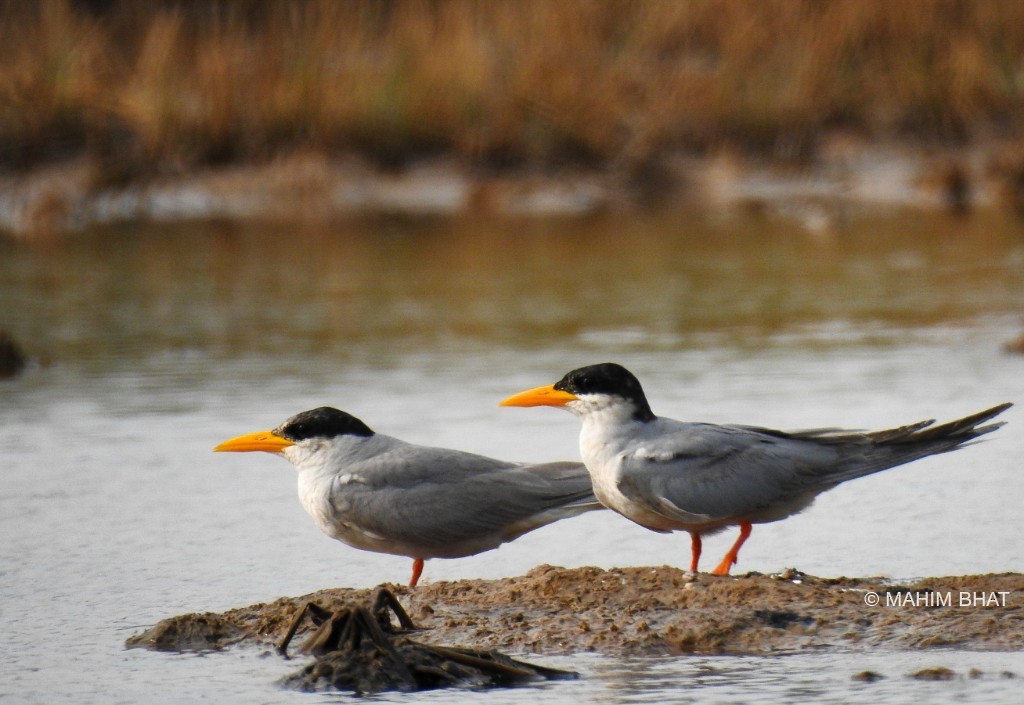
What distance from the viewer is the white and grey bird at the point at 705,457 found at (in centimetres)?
539

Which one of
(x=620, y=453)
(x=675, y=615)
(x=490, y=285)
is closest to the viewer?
(x=675, y=615)

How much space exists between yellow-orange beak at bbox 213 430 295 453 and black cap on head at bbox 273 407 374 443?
5cm

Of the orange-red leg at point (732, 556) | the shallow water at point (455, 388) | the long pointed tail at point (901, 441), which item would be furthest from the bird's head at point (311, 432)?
the long pointed tail at point (901, 441)

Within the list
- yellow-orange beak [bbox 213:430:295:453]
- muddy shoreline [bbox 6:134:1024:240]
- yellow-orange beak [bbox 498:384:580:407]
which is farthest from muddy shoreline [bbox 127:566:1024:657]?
muddy shoreline [bbox 6:134:1024:240]

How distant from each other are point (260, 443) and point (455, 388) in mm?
2861

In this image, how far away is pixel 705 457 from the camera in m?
5.45

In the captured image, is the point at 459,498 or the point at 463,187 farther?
the point at 463,187

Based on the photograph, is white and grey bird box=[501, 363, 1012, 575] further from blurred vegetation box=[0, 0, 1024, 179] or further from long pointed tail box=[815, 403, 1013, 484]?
blurred vegetation box=[0, 0, 1024, 179]

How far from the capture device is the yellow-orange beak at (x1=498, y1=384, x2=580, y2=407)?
5656 mm

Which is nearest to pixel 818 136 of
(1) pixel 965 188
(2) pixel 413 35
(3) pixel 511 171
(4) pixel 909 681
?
(1) pixel 965 188

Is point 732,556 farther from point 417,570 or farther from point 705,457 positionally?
point 417,570

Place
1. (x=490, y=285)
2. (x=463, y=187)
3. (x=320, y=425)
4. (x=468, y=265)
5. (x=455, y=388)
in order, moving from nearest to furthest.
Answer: (x=320, y=425) → (x=455, y=388) → (x=490, y=285) → (x=468, y=265) → (x=463, y=187)

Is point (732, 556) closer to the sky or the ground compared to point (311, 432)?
closer to the ground

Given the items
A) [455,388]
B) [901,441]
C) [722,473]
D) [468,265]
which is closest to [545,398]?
[722,473]
